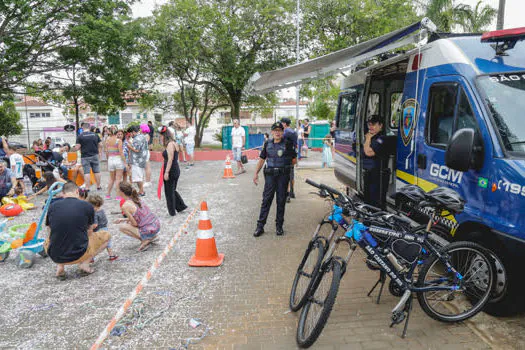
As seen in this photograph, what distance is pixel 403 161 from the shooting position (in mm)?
5277

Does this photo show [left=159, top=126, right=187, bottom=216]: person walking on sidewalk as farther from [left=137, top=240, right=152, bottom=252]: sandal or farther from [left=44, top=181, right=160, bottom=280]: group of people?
[left=44, top=181, right=160, bottom=280]: group of people

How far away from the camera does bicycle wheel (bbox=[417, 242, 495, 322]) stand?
3.35 meters

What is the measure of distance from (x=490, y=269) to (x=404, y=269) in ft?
2.49

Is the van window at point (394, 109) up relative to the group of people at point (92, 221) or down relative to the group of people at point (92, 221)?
up

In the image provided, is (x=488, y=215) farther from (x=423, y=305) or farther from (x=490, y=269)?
(x=423, y=305)

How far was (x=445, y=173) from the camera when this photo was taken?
13.8 feet

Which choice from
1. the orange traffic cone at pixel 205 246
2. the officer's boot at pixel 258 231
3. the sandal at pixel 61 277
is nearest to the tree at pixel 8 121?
the sandal at pixel 61 277

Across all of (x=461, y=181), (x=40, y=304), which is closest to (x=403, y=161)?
(x=461, y=181)

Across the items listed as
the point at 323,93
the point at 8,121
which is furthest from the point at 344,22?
the point at 8,121

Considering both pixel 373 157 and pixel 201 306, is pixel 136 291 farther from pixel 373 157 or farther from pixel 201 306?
pixel 373 157

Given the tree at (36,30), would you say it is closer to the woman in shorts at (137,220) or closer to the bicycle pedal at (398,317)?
the woman in shorts at (137,220)

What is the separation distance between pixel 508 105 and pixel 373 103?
334 centimetres

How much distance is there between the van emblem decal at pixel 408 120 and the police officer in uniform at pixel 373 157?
38 cm

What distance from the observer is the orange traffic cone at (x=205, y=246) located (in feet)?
16.6
